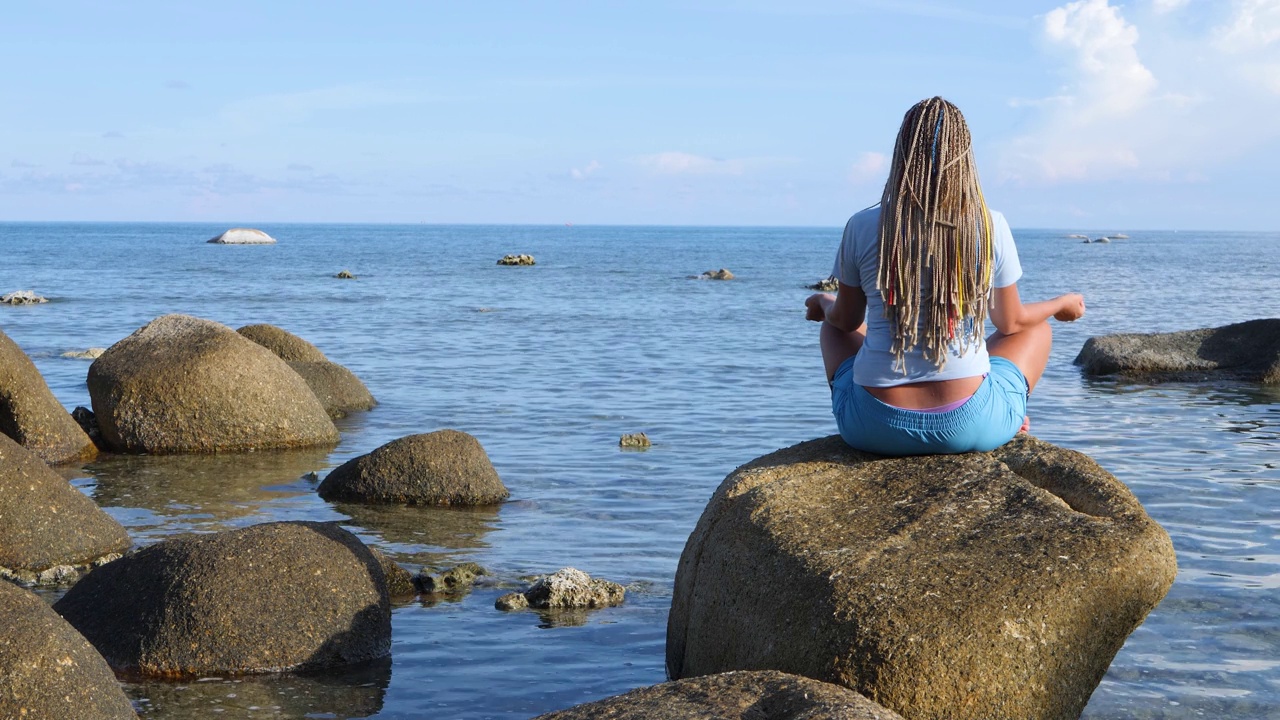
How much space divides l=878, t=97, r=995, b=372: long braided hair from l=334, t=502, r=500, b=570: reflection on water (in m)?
4.30

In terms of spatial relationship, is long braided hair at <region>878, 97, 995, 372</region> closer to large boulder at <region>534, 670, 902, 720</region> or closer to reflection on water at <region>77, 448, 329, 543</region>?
large boulder at <region>534, 670, 902, 720</region>

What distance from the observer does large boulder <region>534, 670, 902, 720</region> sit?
3.92m

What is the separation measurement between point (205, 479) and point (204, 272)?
53.7 metres

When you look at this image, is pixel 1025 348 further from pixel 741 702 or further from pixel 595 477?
pixel 595 477

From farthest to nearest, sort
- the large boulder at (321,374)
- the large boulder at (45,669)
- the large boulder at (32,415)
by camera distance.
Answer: the large boulder at (321,374)
the large boulder at (32,415)
the large boulder at (45,669)

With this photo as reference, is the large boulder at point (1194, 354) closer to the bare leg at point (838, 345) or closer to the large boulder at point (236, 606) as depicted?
the bare leg at point (838, 345)

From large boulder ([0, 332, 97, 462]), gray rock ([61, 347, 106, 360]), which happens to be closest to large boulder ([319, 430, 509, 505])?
large boulder ([0, 332, 97, 462])

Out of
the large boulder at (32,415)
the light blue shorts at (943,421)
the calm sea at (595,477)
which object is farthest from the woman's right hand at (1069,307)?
the large boulder at (32,415)

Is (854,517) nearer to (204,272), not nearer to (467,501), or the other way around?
(467,501)

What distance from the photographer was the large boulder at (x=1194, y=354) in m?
19.6

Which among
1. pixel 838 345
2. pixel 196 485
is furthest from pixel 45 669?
pixel 196 485

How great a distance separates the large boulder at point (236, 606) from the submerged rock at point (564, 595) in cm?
102

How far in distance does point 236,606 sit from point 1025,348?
4412mm

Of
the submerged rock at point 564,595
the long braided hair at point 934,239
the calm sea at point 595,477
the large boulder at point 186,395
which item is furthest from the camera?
the large boulder at point 186,395
